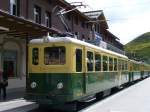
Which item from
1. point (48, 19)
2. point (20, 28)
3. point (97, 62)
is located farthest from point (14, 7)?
point (97, 62)

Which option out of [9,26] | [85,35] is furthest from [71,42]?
[85,35]

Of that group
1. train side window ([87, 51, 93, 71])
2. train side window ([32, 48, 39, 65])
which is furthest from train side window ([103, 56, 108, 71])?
train side window ([32, 48, 39, 65])

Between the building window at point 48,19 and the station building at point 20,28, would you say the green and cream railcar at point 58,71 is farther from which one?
the building window at point 48,19

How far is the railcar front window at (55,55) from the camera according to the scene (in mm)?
13734

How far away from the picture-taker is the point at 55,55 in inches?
549

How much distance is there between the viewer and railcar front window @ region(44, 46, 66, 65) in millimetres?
13734

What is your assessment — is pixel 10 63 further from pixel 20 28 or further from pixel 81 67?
pixel 81 67

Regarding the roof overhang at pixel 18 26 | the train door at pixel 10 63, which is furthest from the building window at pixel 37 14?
the roof overhang at pixel 18 26

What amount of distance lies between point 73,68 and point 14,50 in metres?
14.0

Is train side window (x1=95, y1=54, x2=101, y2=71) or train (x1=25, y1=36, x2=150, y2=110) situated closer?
train (x1=25, y1=36, x2=150, y2=110)

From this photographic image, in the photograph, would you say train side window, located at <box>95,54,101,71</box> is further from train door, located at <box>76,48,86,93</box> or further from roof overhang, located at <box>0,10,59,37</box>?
roof overhang, located at <box>0,10,59,37</box>

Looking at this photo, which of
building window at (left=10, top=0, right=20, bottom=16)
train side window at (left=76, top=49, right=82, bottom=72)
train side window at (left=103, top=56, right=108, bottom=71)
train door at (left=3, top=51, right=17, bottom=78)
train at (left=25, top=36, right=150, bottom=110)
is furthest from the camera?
building window at (left=10, top=0, right=20, bottom=16)

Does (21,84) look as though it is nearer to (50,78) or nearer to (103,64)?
(103,64)

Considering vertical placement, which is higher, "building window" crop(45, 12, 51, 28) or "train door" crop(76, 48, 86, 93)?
"building window" crop(45, 12, 51, 28)
